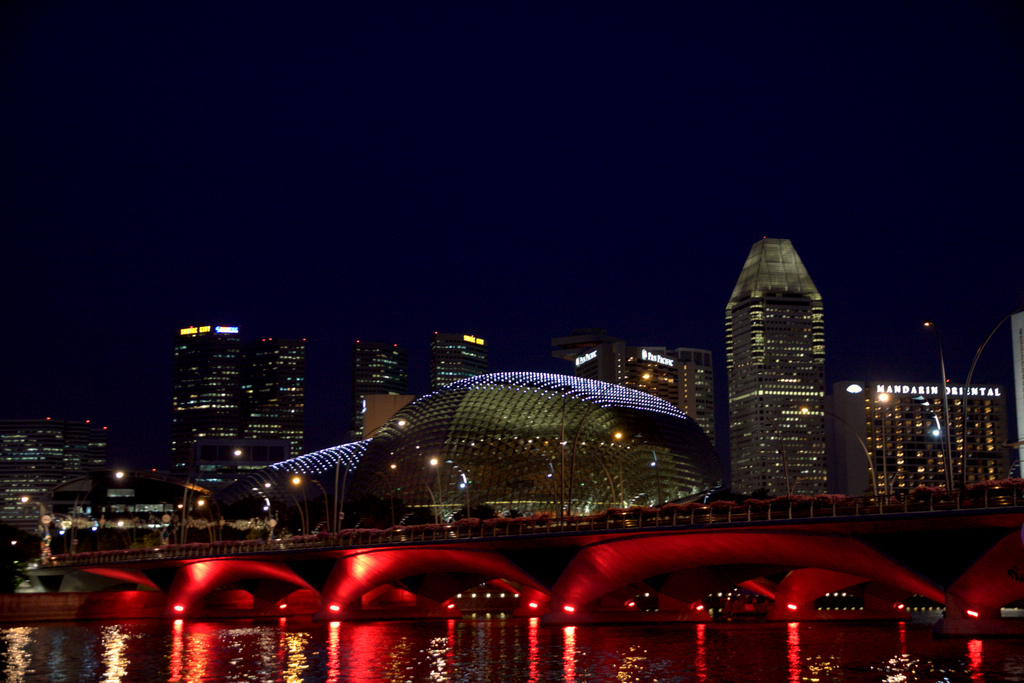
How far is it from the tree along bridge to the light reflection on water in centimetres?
284

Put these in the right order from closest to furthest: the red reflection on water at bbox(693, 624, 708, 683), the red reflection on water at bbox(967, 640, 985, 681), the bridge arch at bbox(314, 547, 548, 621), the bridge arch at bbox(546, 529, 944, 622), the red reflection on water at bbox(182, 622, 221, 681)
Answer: the red reflection on water at bbox(967, 640, 985, 681), the red reflection on water at bbox(693, 624, 708, 683), the red reflection on water at bbox(182, 622, 221, 681), the bridge arch at bbox(546, 529, 944, 622), the bridge arch at bbox(314, 547, 548, 621)

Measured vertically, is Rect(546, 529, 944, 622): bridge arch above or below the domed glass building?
below

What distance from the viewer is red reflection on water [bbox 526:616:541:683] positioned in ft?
122

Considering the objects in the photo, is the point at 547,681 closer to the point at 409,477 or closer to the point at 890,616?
the point at 890,616

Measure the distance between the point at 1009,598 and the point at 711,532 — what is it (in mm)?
13906

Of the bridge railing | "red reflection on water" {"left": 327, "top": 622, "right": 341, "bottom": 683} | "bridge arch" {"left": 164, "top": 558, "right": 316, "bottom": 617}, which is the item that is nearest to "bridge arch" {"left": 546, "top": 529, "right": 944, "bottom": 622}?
the bridge railing

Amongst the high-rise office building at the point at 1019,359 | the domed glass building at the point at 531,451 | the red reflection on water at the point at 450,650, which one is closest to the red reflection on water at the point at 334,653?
the red reflection on water at the point at 450,650

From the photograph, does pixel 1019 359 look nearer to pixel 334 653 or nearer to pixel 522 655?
pixel 522 655

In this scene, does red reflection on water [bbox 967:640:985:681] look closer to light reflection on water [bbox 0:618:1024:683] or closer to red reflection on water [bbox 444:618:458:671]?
light reflection on water [bbox 0:618:1024:683]

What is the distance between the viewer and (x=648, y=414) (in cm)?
13550

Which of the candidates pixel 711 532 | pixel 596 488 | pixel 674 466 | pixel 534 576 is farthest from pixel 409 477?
pixel 711 532

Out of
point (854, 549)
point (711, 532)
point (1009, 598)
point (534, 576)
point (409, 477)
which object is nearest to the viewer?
point (1009, 598)

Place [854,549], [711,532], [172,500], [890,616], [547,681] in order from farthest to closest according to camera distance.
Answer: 1. [172,500]
2. [890,616]
3. [711,532]
4. [854,549]
5. [547,681]

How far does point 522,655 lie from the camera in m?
45.6
